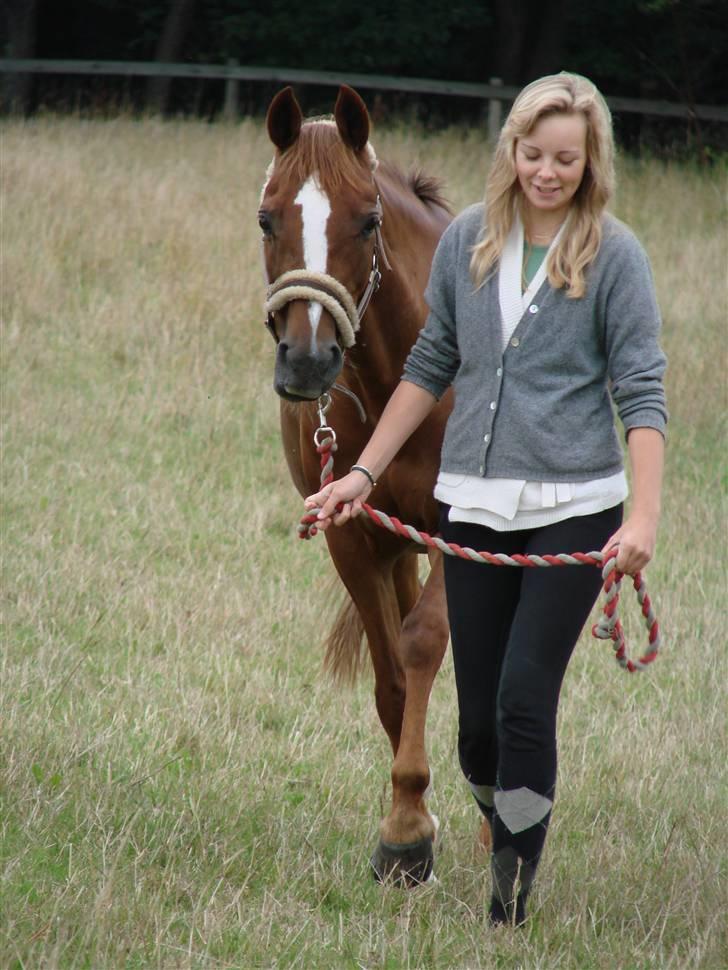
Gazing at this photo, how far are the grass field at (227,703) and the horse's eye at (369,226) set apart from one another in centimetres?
161

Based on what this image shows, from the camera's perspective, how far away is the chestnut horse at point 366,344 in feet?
10.7

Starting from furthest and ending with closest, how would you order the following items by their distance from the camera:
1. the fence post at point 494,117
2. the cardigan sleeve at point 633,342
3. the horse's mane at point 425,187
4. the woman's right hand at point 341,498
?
the fence post at point 494,117, the horse's mane at point 425,187, the woman's right hand at point 341,498, the cardigan sleeve at point 633,342

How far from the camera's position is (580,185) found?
3.00 meters

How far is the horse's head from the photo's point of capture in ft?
10.5

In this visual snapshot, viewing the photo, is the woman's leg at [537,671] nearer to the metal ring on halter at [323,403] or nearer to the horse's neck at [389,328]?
the metal ring on halter at [323,403]

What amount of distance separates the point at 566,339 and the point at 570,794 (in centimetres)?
182

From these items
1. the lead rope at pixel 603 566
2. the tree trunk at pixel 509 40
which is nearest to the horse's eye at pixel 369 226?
the lead rope at pixel 603 566

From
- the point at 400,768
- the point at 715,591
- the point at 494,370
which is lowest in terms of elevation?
the point at 715,591

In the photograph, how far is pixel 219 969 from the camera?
2.88m

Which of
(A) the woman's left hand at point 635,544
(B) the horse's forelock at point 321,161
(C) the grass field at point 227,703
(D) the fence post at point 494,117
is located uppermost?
(B) the horse's forelock at point 321,161

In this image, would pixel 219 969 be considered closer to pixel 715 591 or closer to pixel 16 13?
pixel 715 591

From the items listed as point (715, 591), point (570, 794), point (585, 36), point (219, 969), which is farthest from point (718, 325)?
point (585, 36)

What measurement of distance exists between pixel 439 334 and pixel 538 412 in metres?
0.39

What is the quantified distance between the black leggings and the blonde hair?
564mm
